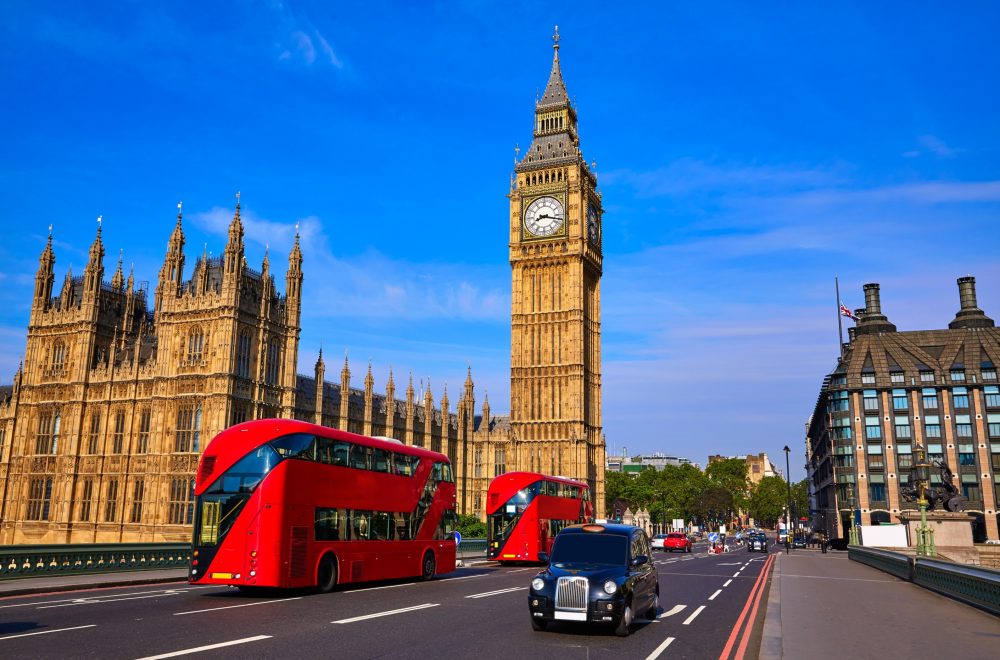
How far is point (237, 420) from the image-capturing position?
52406 millimetres

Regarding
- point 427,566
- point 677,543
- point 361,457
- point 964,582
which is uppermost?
point 361,457

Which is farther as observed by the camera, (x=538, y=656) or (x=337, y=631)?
(x=337, y=631)

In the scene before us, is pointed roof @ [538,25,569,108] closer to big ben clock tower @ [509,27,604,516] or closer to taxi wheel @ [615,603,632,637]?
big ben clock tower @ [509,27,604,516]

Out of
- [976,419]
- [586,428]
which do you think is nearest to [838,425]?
[976,419]

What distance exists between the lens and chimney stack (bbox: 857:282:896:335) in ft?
332

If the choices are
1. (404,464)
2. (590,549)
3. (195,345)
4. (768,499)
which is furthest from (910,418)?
(590,549)

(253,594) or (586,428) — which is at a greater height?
(586,428)

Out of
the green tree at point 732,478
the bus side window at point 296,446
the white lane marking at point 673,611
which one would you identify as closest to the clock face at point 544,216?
the bus side window at point 296,446

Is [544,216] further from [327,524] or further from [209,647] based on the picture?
[209,647]

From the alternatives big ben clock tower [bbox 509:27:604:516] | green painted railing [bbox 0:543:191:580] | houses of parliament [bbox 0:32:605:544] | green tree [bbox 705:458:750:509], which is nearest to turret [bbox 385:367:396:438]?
houses of parliament [bbox 0:32:605:544]

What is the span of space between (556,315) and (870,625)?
72.6 m

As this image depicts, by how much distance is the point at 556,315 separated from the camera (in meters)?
87.5

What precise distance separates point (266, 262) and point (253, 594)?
130 ft

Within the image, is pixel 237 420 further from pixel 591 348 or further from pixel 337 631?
pixel 591 348
